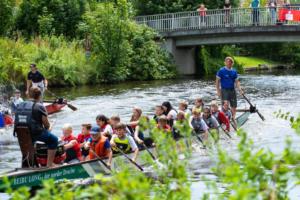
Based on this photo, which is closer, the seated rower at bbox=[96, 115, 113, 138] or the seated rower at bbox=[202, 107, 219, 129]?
the seated rower at bbox=[96, 115, 113, 138]

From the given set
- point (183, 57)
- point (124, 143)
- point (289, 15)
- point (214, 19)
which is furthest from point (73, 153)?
point (183, 57)

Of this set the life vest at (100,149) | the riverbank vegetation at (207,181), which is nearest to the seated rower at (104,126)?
the life vest at (100,149)

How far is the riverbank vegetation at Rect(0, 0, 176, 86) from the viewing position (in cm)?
3675

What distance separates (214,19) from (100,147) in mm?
31718

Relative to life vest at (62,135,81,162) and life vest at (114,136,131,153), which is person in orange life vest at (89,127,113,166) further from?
life vest at (114,136,131,153)

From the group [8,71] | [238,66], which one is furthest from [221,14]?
[8,71]

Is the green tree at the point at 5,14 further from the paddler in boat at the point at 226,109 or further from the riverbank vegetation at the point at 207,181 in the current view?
the riverbank vegetation at the point at 207,181

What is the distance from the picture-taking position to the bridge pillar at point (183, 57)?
4697 cm

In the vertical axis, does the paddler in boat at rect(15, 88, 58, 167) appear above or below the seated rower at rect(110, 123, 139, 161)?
above

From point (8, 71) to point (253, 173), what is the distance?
2986 cm

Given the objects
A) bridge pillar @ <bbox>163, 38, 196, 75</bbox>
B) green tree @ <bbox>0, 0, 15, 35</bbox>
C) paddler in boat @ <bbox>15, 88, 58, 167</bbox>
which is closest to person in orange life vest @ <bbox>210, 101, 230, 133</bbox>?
paddler in boat @ <bbox>15, 88, 58, 167</bbox>

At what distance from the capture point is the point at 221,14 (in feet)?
144

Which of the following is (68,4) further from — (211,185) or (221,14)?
(211,185)

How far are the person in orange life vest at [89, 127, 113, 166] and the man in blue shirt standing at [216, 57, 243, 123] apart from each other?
25.0 ft
